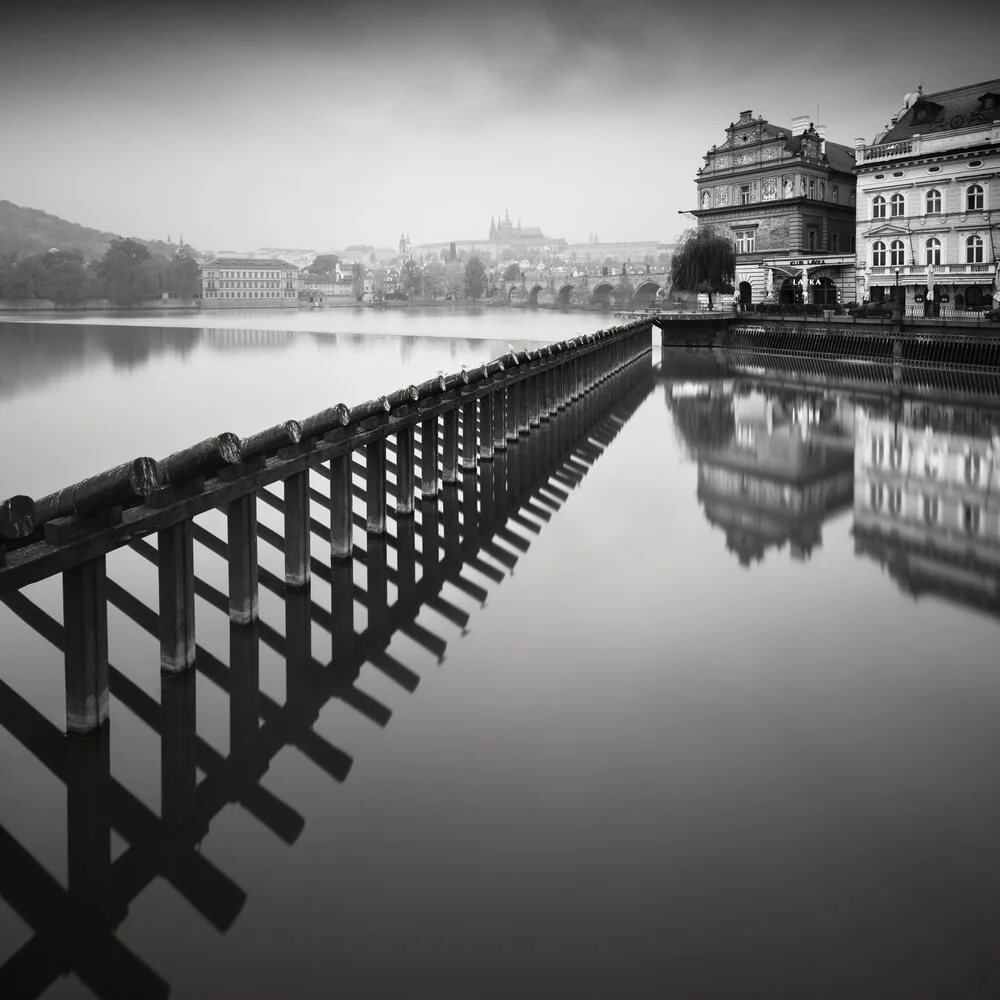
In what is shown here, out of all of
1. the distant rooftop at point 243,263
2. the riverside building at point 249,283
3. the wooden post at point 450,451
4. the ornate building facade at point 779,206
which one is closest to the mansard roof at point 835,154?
the ornate building facade at point 779,206

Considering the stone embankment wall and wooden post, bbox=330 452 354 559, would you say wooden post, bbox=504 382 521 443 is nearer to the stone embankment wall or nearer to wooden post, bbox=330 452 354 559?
wooden post, bbox=330 452 354 559

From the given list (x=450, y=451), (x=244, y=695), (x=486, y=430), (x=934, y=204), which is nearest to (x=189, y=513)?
(x=244, y=695)


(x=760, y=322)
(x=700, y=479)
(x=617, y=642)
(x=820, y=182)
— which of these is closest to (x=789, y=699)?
(x=617, y=642)

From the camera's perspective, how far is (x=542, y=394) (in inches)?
783

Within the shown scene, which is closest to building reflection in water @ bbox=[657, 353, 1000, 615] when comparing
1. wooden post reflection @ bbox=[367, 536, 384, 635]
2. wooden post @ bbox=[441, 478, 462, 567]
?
wooden post @ bbox=[441, 478, 462, 567]

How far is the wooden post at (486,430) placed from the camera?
49.0 feet

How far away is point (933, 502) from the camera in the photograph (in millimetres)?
13266

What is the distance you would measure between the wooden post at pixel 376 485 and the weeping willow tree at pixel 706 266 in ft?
181

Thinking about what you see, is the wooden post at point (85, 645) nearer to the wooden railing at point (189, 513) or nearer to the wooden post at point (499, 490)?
the wooden railing at point (189, 513)

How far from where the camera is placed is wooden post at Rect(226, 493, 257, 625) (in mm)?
6738

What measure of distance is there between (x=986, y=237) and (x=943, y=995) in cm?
5379

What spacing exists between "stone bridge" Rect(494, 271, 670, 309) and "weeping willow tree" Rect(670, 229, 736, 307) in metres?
59.4

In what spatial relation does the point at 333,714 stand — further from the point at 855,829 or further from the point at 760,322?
the point at 760,322

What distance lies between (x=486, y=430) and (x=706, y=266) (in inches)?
1982
